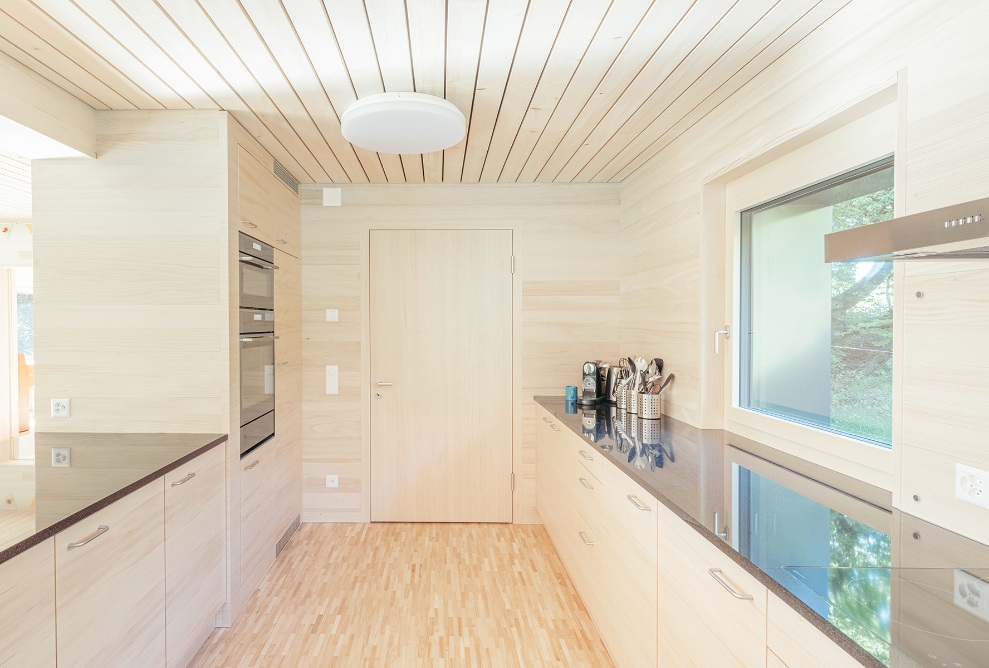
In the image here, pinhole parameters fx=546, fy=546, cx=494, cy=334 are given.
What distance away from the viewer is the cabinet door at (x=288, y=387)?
3.17 m

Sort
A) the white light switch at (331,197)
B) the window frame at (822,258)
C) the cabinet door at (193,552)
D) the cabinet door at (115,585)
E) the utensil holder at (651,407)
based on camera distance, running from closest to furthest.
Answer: the cabinet door at (115,585), the window frame at (822,258), the cabinet door at (193,552), the utensil holder at (651,407), the white light switch at (331,197)

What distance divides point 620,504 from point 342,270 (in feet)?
8.20

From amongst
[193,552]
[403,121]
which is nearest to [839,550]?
[403,121]

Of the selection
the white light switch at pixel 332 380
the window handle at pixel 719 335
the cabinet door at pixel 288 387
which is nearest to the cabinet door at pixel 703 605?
the window handle at pixel 719 335

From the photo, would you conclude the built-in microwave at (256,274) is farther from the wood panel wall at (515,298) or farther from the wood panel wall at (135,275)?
the wood panel wall at (515,298)

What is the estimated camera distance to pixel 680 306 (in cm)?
270

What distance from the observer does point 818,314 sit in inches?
74.4

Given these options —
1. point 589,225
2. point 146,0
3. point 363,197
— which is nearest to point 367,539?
point 363,197

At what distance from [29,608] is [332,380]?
7.99ft

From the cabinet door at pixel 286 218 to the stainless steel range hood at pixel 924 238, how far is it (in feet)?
9.24

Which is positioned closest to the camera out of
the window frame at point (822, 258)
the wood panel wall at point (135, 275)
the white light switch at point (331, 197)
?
the window frame at point (822, 258)

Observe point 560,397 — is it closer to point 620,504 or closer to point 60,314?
point 620,504

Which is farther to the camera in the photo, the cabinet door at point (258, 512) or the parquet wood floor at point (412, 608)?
the cabinet door at point (258, 512)

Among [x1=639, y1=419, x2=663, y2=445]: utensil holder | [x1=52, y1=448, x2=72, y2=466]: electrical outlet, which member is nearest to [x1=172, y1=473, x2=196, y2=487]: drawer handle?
[x1=52, y1=448, x2=72, y2=466]: electrical outlet
